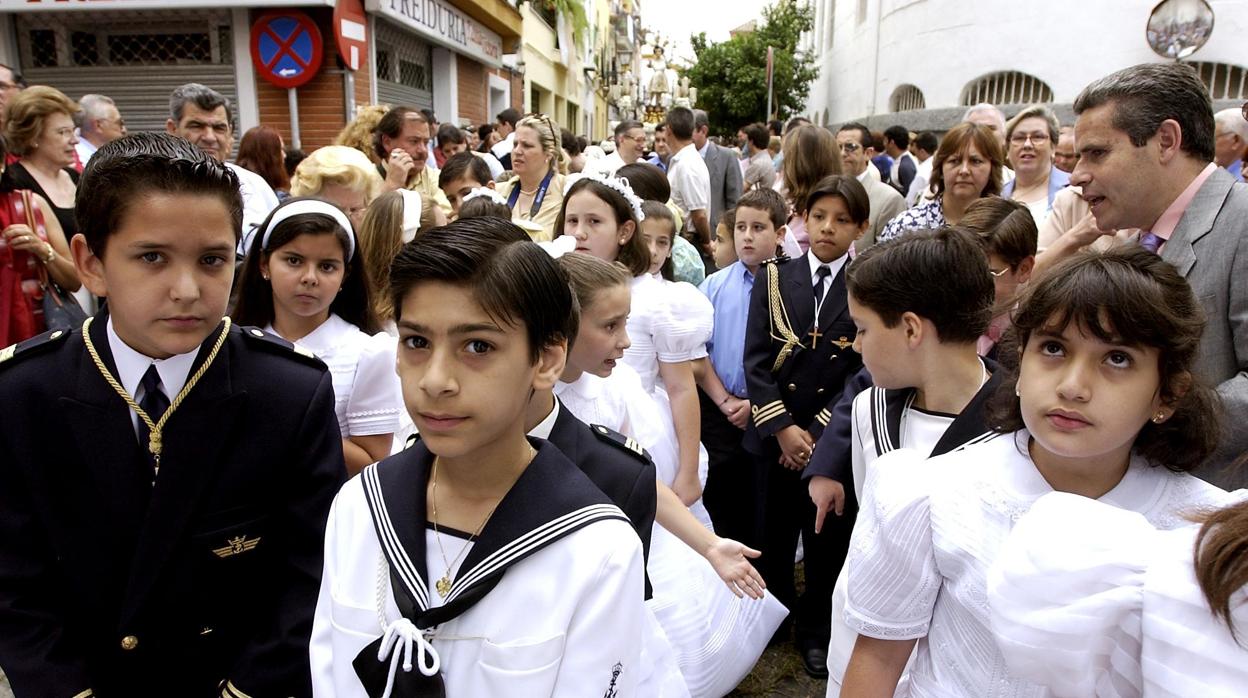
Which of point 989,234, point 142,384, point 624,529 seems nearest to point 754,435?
point 989,234

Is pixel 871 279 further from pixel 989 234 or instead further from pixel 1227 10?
pixel 1227 10

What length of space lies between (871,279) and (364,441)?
1630 mm

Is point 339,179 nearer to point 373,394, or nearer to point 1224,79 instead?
point 373,394

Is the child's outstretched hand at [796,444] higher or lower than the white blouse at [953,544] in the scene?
lower

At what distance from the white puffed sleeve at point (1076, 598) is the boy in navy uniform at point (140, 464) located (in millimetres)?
1482

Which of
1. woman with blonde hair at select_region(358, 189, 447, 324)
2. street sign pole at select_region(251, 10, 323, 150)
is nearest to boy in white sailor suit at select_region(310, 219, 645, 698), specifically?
woman with blonde hair at select_region(358, 189, 447, 324)

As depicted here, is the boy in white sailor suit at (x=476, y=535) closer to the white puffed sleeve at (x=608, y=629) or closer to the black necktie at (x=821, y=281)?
the white puffed sleeve at (x=608, y=629)

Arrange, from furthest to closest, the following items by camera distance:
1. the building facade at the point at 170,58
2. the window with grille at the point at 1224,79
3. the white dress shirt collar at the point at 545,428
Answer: the window with grille at the point at 1224,79, the building facade at the point at 170,58, the white dress shirt collar at the point at 545,428

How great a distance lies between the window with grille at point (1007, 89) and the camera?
1867 cm

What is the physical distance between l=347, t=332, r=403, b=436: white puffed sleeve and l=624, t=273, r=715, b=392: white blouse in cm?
103

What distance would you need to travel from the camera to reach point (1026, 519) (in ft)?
4.13

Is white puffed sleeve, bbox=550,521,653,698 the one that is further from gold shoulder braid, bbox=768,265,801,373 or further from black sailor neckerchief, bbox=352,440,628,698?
gold shoulder braid, bbox=768,265,801,373

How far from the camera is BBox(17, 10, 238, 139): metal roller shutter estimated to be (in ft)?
29.7

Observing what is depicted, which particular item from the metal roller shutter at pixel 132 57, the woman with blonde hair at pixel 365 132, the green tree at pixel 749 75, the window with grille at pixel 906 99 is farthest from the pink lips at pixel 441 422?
the green tree at pixel 749 75
